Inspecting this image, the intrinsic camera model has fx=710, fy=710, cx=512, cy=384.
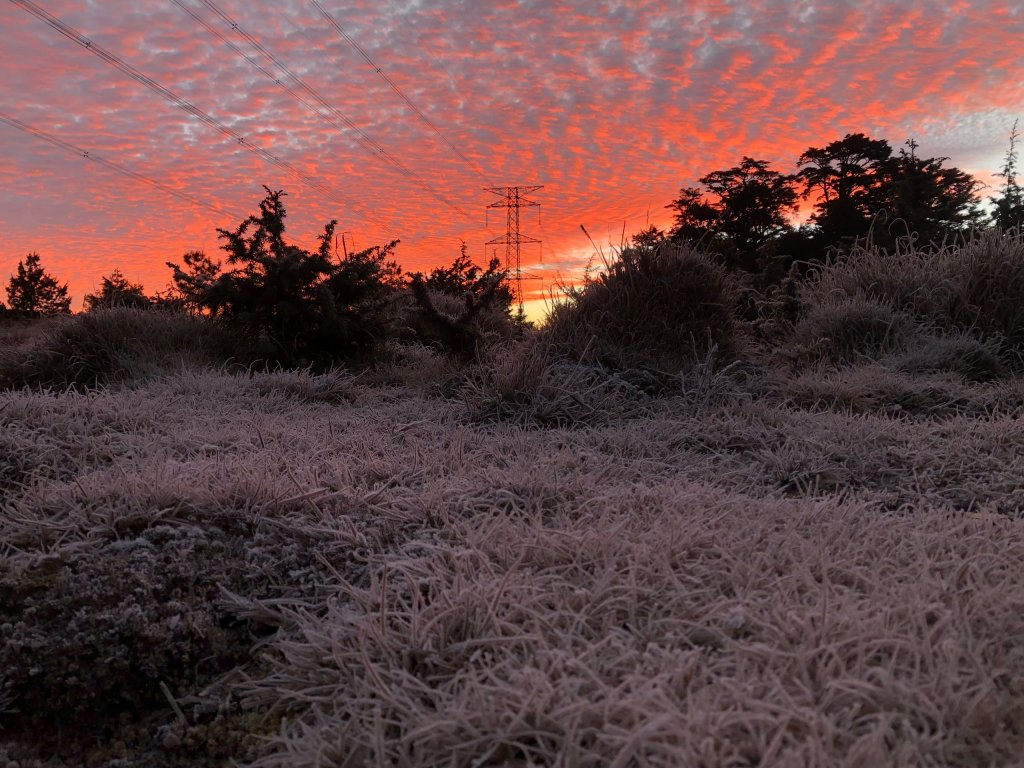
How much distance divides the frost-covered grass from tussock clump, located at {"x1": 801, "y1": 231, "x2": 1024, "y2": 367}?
3.50m

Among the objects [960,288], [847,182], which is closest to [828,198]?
[847,182]

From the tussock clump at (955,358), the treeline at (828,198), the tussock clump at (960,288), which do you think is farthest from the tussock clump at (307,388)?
the treeline at (828,198)

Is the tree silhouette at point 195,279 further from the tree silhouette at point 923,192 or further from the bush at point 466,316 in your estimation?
the tree silhouette at point 923,192

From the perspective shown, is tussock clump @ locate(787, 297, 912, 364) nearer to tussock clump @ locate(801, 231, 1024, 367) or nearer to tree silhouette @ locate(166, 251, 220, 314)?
tussock clump @ locate(801, 231, 1024, 367)

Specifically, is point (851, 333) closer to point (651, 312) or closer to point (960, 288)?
point (960, 288)

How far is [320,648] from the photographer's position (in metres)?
1.54

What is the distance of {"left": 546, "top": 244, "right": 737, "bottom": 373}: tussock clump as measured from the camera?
5.18m

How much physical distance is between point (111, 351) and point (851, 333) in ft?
21.6

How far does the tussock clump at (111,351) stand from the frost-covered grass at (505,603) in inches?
123

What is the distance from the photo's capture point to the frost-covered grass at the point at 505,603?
1188 mm

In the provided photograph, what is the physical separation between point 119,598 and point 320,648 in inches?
26.6

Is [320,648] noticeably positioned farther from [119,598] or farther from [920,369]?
[920,369]

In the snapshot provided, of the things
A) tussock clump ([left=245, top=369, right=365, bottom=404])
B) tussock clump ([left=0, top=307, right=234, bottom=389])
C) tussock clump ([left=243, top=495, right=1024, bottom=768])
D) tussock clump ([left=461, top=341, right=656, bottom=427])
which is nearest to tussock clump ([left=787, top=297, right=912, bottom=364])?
tussock clump ([left=461, top=341, right=656, bottom=427])

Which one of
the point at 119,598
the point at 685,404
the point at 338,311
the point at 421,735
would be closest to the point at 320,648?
the point at 421,735
